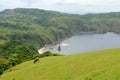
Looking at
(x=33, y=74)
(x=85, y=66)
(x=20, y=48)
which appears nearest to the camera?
(x=85, y=66)

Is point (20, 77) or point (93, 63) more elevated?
point (93, 63)

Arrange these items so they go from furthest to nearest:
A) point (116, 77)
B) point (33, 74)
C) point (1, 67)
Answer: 1. point (1, 67)
2. point (33, 74)
3. point (116, 77)

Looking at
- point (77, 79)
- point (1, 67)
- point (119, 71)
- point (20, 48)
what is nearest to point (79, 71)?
point (77, 79)

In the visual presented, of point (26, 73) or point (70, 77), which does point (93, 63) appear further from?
point (26, 73)

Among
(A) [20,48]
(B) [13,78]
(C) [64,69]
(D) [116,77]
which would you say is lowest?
(A) [20,48]

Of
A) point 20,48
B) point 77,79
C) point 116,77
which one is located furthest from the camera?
point 20,48

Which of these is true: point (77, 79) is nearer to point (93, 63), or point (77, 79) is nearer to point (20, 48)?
point (93, 63)

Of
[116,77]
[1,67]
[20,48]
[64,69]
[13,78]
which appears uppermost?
[116,77]

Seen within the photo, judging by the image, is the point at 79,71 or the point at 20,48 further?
the point at 20,48

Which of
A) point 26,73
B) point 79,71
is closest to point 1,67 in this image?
→ point 26,73

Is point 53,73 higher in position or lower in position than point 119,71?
lower
